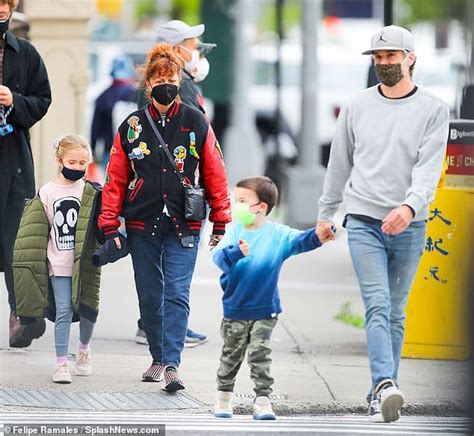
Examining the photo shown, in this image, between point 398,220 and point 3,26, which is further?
point 3,26

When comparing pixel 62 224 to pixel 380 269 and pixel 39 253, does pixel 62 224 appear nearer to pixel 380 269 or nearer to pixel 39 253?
pixel 39 253

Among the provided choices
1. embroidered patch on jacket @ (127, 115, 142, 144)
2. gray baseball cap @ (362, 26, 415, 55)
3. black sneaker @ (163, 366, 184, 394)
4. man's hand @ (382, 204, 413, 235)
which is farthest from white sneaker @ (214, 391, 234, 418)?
gray baseball cap @ (362, 26, 415, 55)

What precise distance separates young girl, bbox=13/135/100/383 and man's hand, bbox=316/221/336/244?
130cm

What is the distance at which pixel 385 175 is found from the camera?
704cm

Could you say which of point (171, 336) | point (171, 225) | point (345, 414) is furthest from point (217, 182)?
point (345, 414)

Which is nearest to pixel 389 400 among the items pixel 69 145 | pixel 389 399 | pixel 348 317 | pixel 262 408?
pixel 389 399

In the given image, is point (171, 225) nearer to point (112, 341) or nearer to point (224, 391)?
point (224, 391)

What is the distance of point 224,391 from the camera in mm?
6926

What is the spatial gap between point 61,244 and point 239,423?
142 cm

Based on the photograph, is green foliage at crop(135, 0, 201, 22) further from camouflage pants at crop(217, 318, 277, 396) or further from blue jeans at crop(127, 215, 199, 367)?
camouflage pants at crop(217, 318, 277, 396)

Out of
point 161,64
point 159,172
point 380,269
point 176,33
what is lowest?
point 380,269

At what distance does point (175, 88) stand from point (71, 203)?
31.6 inches

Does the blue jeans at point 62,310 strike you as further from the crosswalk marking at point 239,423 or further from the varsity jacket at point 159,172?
the crosswalk marking at point 239,423

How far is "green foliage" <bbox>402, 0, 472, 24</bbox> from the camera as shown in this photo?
42750mm
